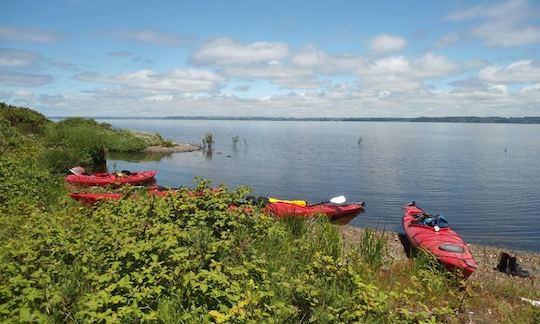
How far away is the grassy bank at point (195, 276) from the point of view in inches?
183

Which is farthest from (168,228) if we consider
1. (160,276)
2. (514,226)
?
(514,226)

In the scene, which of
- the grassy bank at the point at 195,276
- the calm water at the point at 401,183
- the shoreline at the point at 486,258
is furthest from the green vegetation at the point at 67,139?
the shoreline at the point at 486,258

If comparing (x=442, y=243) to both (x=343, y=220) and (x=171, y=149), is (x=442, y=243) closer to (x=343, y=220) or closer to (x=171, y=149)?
(x=343, y=220)

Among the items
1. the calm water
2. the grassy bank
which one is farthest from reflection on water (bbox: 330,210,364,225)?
the grassy bank

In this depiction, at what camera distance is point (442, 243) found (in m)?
12.4

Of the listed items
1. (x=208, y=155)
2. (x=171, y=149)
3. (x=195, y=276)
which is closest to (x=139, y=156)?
(x=171, y=149)

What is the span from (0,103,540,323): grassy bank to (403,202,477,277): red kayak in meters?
2.09

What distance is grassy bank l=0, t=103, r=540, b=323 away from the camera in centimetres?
465

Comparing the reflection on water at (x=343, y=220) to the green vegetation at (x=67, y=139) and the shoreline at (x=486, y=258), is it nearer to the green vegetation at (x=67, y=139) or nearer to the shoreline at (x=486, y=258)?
the shoreline at (x=486, y=258)

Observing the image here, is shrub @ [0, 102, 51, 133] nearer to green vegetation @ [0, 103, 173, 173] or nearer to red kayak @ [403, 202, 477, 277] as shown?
green vegetation @ [0, 103, 173, 173]

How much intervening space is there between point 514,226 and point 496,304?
1477 centimetres

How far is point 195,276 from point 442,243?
10.1 meters

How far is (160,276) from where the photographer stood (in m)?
5.07

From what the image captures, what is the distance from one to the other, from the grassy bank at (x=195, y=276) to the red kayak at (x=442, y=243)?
2091 millimetres
